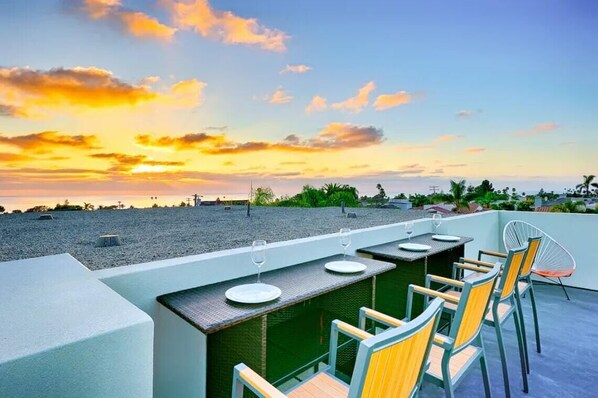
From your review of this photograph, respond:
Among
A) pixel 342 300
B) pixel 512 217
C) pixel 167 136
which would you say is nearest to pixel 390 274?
pixel 342 300

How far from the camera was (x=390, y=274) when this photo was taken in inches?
119

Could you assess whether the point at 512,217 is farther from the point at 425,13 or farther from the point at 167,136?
the point at 167,136

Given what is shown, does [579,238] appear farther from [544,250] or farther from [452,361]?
[452,361]

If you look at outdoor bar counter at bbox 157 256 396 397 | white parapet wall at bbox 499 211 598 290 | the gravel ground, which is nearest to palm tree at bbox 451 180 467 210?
the gravel ground

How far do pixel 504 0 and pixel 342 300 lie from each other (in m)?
Result: 6.35

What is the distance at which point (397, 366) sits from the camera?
103 centimetres

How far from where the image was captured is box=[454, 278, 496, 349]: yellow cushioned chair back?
4.94 ft

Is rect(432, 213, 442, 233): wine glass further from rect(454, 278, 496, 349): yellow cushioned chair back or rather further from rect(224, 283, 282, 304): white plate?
rect(224, 283, 282, 304): white plate

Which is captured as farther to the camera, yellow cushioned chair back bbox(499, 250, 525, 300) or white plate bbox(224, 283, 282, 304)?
yellow cushioned chair back bbox(499, 250, 525, 300)

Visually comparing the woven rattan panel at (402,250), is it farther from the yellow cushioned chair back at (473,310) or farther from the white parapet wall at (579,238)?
the white parapet wall at (579,238)

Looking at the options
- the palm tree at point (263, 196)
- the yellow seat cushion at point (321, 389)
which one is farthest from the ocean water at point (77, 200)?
the yellow seat cushion at point (321, 389)

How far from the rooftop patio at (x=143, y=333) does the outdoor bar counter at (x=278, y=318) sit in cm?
8

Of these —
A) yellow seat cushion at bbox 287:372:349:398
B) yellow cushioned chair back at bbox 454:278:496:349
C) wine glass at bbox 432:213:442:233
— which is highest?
wine glass at bbox 432:213:442:233

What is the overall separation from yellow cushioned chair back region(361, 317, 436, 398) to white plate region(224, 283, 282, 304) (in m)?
0.64
